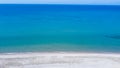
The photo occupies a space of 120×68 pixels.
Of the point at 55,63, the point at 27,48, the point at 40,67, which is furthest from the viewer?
the point at 27,48

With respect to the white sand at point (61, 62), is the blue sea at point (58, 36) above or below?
above

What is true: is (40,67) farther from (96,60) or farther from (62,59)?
(96,60)

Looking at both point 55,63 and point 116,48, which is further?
point 116,48

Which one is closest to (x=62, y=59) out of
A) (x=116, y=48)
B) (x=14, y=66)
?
(x=14, y=66)

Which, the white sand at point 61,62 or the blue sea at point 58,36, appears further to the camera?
the blue sea at point 58,36

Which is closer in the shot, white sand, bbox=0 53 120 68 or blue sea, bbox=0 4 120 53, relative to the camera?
white sand, bbox=0 53 120 68

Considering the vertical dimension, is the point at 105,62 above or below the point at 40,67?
above

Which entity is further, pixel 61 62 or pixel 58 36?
pixel 58 36

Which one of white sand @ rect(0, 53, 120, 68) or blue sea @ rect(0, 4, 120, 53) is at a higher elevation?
blue sea @ rect(0, 4, 120, 53)

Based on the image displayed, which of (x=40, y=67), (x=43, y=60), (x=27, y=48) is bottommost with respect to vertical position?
(x=40, y=67)

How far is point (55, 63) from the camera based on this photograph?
10672 mm

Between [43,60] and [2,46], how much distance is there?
252 inches

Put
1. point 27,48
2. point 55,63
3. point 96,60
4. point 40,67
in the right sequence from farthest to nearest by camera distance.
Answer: point 27,48, point 96,60, point 55,63, point 40,67

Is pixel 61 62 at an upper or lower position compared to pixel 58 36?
lower
